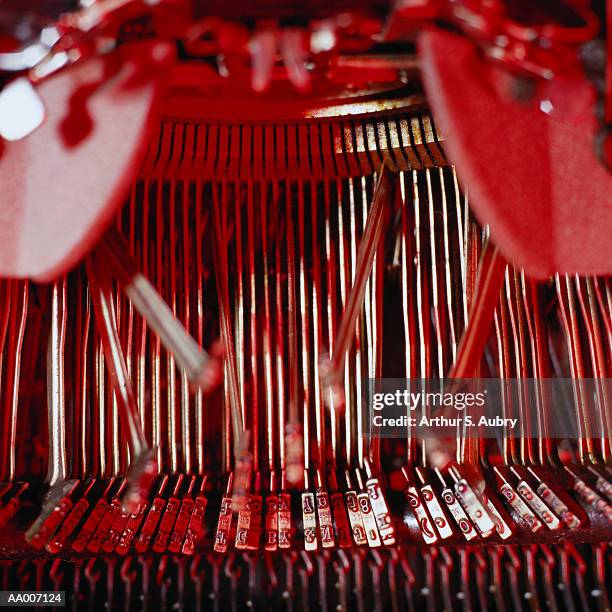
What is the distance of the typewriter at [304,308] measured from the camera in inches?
38.3

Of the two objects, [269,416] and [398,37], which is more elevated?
[398,37]

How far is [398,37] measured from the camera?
0.98 meters

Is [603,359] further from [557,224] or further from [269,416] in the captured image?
[269,416]

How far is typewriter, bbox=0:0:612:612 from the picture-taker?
3.19 feet

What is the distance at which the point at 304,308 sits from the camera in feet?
5.26

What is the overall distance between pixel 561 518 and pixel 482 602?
0.91ft

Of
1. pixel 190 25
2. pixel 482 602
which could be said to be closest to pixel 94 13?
pixel 190 25

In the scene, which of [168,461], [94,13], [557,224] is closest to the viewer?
[94,13]

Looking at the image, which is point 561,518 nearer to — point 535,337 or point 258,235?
point 535,337

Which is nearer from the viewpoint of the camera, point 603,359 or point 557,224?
point 557,224

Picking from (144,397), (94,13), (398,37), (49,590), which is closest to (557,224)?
(398,37)

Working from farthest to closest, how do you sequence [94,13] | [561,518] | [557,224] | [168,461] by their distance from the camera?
[168,461]
[561,518]
[557,224]
[94,13]

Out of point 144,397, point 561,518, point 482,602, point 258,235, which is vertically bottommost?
point 482,602

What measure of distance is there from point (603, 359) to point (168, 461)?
1015 mm
